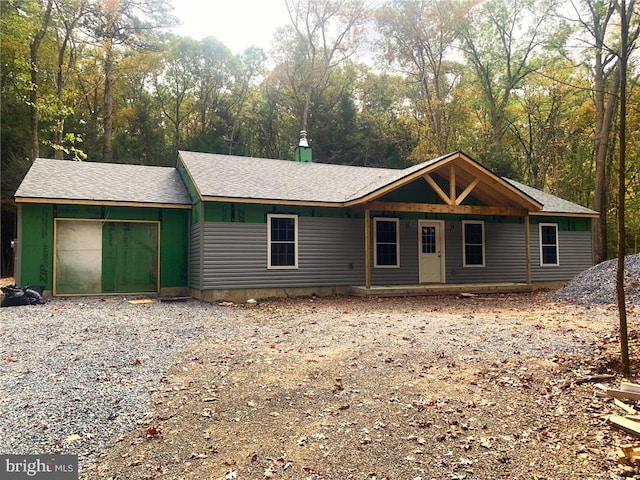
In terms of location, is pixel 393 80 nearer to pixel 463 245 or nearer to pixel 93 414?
pixel 463 245

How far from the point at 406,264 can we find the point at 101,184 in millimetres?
8902

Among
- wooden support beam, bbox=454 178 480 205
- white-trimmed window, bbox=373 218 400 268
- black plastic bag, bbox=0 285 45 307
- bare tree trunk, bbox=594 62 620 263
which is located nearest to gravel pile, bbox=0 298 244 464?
black plastic bag, bbox=0 285 45 307

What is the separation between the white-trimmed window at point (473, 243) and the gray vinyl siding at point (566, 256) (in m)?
1.99

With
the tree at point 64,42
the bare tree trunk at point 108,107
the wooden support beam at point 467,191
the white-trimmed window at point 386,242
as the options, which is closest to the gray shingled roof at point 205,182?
the wooden support beam at point 467,191

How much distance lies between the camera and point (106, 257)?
11641 mm

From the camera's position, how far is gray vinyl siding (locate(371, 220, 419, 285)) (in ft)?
43.2

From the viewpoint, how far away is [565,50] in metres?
21.5

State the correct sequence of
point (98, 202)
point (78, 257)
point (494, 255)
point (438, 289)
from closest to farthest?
point (98, 202) → point (78, 257) → point (438, 289) → point (494, 255)

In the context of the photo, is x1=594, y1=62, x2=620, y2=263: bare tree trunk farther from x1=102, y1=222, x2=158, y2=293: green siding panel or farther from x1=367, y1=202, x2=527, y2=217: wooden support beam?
x1=102, y1=222, x2=158, y2=293: green siding panel

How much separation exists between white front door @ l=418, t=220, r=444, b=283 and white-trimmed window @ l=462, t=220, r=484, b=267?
0.82m

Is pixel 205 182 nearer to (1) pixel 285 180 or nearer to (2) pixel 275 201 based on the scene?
(2) pixel 275 201

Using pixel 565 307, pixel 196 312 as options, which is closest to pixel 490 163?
pixel 565 307

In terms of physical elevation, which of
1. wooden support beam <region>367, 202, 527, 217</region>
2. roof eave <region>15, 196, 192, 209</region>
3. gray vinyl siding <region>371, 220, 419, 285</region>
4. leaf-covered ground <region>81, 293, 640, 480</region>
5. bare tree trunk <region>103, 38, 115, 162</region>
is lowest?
leaf-covered ground <region>81, 293, 640, 480</region>

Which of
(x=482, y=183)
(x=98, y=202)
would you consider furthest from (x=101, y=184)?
(x=482, y=183)
